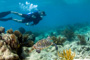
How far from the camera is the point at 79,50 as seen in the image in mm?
5289

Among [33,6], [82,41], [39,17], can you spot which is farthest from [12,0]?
[82,41]

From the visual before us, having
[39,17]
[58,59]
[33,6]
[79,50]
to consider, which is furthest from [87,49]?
[33,6]

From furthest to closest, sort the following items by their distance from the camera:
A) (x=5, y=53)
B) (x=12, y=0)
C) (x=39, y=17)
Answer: (x=12, y=0) → (x=39, y=17) → (x=5, y=53)

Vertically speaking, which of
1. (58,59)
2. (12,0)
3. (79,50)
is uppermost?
(12,0)

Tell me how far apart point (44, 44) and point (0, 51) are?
7.73 feet

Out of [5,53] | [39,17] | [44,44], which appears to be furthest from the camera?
[39,17]

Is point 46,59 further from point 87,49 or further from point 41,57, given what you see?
point 87,49

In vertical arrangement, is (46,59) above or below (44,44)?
below

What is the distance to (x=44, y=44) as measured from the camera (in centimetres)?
486

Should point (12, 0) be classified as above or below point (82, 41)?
above

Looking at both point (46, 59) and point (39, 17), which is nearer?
point (46, 59)

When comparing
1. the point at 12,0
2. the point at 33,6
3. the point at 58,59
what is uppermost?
the point at 33,6

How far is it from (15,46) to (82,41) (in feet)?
17.1

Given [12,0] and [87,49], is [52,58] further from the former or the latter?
[12,0]
